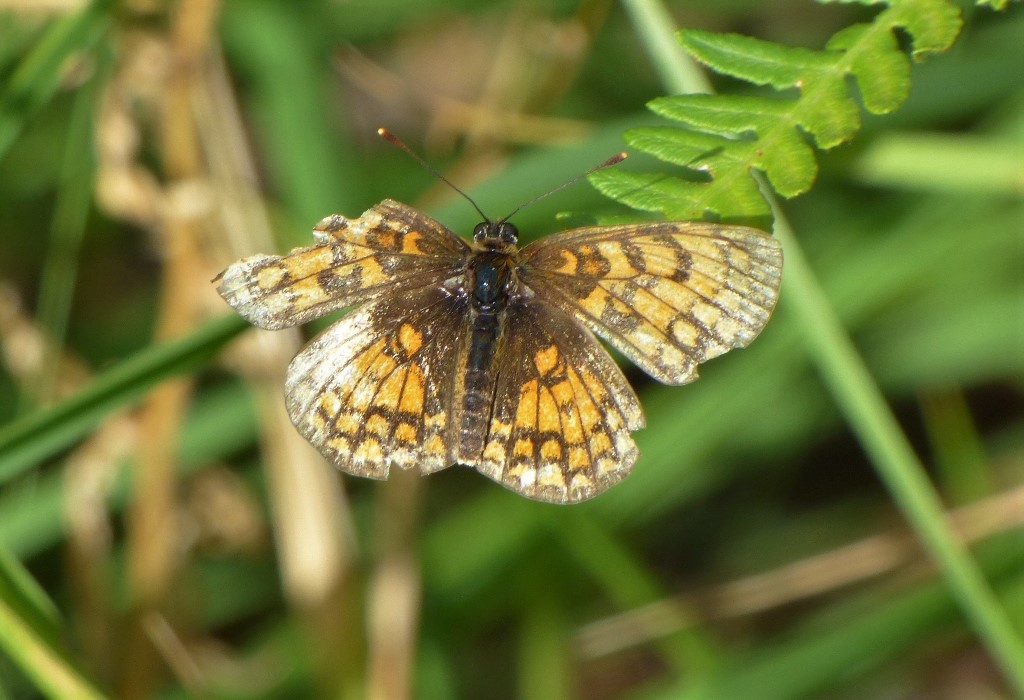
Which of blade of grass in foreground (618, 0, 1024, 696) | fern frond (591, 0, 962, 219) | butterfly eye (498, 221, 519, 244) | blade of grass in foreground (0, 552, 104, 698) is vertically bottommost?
blade of grass in foreground (0, 552, 104, 698)

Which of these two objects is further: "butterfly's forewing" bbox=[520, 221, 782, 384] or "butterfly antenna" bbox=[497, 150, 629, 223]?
"butterfly antenna" bbox=[497, 150, 629, 223]

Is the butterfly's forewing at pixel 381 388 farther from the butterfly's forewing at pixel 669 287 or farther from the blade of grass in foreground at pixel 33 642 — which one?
the blade of grass in foreground at pixel 33 642

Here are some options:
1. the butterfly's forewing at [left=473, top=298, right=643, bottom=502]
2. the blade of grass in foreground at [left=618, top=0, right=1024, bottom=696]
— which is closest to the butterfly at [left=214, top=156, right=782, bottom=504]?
the butterfly's forewing at [left=473, top=298, right=643, bottom=502]

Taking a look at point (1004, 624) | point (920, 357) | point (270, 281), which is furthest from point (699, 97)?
point (920, 357)

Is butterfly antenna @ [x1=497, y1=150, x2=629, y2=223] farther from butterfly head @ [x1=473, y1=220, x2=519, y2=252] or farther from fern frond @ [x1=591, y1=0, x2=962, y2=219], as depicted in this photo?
fern frond @ [x1=591, y1=0, x2=962, y2=219]

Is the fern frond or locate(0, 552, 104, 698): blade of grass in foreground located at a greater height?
the fern frond
